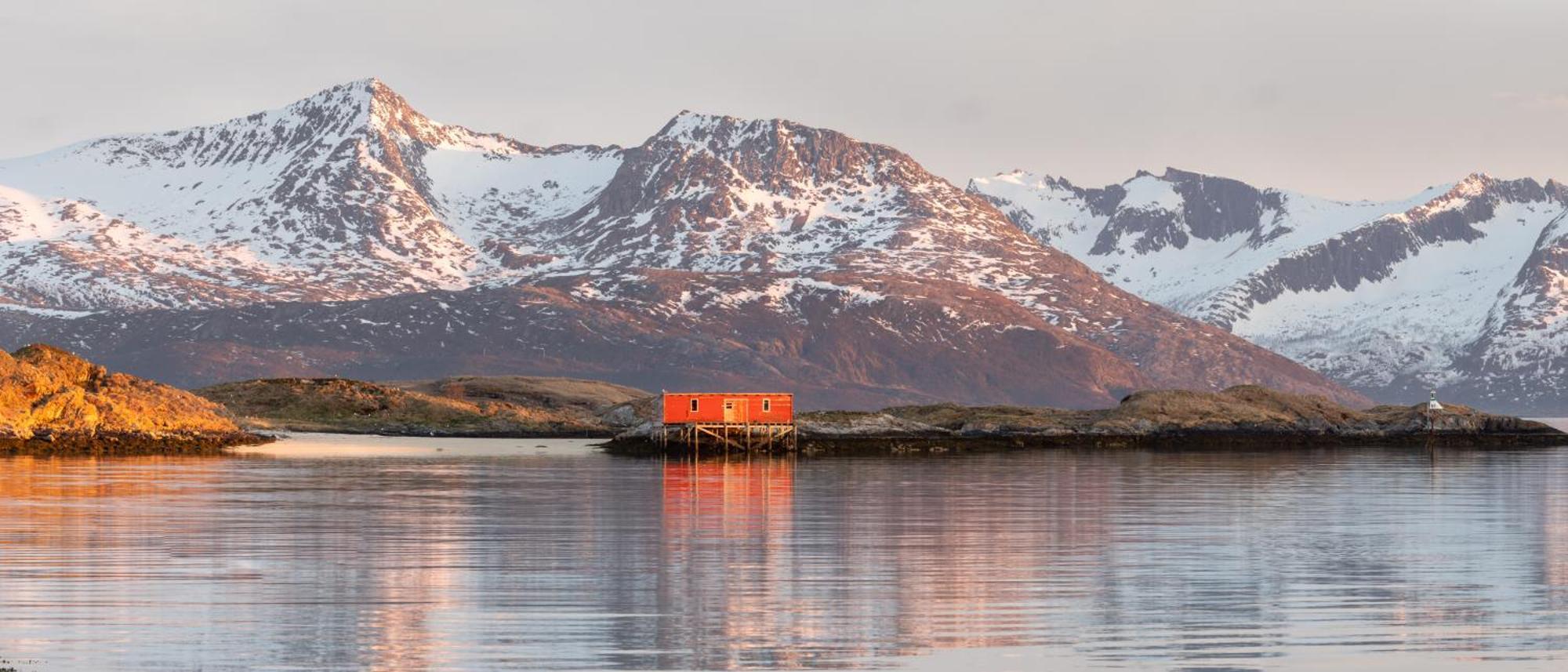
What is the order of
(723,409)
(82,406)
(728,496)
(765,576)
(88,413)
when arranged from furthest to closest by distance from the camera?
(723,409)
(82,406)
(88,413)
(728,496)
(765,576)

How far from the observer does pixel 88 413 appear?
472 feet

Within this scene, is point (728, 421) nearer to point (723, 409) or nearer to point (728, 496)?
point (723, 409)

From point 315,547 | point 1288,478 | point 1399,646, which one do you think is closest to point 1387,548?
point 1399,646

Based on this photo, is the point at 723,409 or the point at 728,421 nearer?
the point at 728,421

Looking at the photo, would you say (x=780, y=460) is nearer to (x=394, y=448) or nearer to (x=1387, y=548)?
(x=394, y=448)

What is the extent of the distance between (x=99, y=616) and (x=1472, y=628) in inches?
1055

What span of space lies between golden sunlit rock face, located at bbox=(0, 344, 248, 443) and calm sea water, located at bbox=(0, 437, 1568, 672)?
4300 centimetres

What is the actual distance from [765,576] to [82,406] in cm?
10526

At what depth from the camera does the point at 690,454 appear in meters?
160

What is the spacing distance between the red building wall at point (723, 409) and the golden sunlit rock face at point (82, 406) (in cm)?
3367

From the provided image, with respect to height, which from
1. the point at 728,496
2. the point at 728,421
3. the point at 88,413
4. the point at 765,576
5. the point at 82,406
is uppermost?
the point at 82,406

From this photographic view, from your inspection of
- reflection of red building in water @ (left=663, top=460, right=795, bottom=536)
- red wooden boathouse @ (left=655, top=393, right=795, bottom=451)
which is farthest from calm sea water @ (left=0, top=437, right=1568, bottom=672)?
red wooden boathouse @ (left=655, top=393, right=795, bottom=451)

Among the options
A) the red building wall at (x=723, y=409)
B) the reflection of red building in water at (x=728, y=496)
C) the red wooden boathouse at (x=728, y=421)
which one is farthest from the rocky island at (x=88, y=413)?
the reflection of red building in water at (x=728, y=496)

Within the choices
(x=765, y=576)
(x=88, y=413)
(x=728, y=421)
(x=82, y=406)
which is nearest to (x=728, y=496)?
(x=765, y=576)
